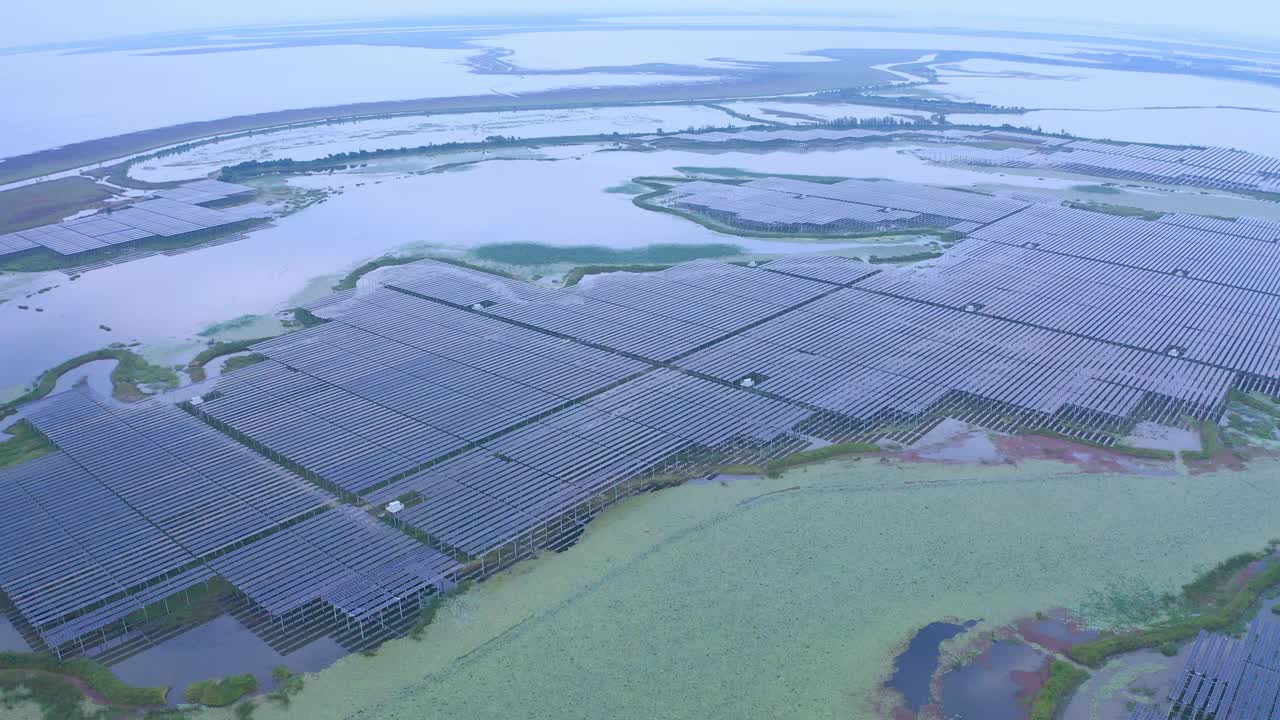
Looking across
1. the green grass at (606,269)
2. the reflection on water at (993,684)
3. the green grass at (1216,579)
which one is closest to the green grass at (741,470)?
the reflection on water at (993,684)

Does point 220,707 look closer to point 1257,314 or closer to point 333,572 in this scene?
point 333,572

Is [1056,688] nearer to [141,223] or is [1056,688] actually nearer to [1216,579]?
[1216,579]

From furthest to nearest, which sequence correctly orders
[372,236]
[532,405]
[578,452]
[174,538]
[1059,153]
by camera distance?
[1059,153]
[372,236]
[532,405]
[578,452]
[174,538]

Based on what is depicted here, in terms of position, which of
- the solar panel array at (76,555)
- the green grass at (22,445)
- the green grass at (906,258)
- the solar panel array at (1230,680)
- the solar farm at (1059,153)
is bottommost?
the solar panel array at (1230,680)

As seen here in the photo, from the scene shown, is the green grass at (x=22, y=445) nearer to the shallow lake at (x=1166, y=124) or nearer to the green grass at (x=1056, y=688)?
the green grass at (x=1056, y=688)

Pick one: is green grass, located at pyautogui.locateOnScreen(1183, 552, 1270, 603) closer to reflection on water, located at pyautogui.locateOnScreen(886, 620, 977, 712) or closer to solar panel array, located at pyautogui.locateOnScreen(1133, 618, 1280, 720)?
solar panel array, located at pyautogui.locateOnScreen(1133, 618, 1280, 720)

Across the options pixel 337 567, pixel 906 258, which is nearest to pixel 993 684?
pixel 337 567

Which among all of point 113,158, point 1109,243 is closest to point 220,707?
point 1109,243
